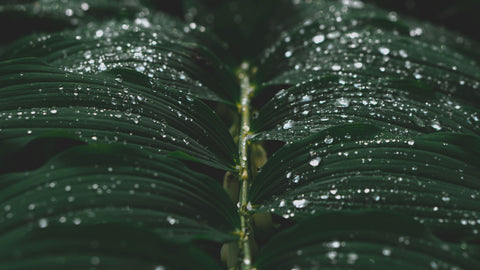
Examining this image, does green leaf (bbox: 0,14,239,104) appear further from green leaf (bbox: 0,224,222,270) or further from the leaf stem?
green leaf (bbox: 0,224,222,270)

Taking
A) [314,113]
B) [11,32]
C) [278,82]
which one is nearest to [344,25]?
[278,82]

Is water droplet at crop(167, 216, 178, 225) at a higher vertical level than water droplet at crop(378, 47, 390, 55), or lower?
lower

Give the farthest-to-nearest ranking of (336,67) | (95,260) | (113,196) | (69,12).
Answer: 1. (69,12)
2. (336,67)
3. (113,196)
4. (95,260)

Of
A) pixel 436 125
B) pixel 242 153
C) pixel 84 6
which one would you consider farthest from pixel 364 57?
pixel 84 6

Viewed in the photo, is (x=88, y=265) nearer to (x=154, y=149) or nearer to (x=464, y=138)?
(x=154, y=149)

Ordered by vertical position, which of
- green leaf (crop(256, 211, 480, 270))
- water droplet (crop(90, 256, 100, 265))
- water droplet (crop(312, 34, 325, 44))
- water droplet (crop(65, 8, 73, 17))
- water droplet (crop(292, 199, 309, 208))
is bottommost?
water droplet (crop(90, 256, 100, 265))

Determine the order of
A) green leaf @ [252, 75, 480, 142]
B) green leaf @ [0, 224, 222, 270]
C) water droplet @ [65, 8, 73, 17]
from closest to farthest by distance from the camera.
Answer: green leaf @ [0, 224, 222, 270]
green leaf @ [252, 75, 480, 142]
water droplet @ [65, 8, 73, 17]

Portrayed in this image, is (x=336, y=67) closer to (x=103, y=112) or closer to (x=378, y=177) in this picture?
(x=378, y=177)

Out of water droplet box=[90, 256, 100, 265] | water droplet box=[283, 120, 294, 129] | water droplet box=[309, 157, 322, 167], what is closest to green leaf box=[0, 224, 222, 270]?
water droplet box=[90, 256, 100, 265]
